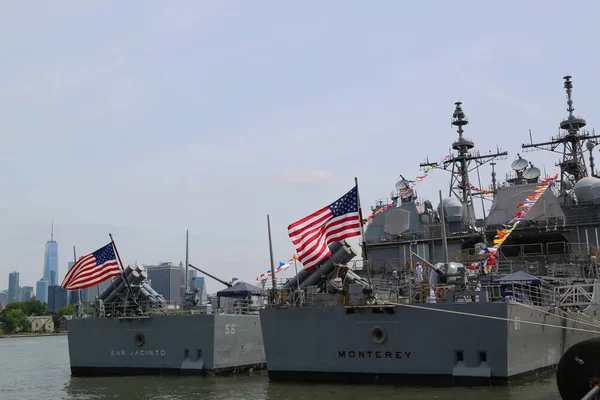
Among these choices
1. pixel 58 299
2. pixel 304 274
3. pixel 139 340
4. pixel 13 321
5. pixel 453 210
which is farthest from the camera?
pixel 58 299

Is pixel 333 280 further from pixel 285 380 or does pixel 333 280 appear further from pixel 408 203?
pixel 408 203

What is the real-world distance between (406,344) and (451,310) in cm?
161

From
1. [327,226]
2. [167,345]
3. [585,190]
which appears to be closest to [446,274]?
[327,226]

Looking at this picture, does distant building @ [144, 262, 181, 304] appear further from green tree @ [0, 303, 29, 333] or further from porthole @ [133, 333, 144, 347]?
green tree @ [0, 303, 29, 333]

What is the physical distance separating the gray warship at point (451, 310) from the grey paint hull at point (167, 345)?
3433 millimetres

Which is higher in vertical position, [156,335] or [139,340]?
[156,335]

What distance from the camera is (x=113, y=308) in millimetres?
25250

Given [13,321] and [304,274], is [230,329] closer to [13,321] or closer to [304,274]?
[304,274]

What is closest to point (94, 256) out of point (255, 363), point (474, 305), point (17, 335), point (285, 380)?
point (255, 363)

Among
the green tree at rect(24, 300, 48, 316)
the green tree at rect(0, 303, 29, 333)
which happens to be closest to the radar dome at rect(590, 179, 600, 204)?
the green tree at rect(0, 303, 29, 333)

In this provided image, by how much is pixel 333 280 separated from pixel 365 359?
3.03m

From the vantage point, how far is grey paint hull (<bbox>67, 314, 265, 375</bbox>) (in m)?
22.9

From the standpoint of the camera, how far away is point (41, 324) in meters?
111

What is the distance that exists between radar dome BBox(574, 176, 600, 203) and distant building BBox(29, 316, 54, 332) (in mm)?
99654
